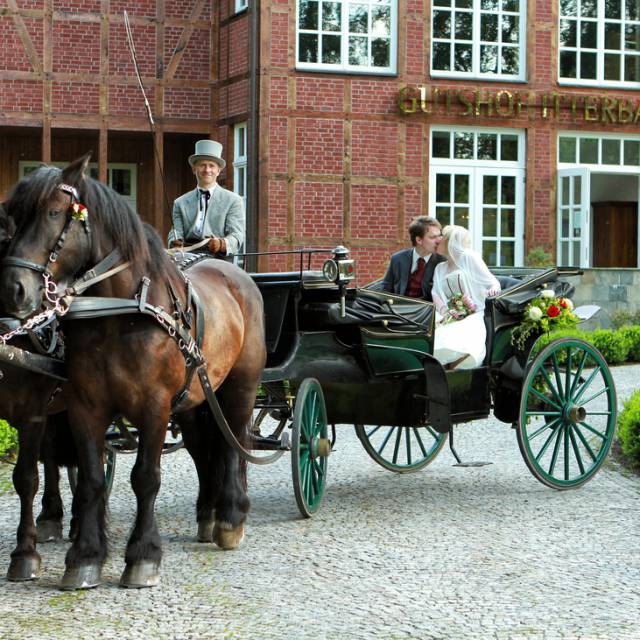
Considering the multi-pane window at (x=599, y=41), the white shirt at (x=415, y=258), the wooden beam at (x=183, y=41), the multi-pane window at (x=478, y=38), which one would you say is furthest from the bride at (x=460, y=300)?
the multi-pane window at (x=599, y=41)

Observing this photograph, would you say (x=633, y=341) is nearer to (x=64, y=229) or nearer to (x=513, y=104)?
(x=513, y=104)

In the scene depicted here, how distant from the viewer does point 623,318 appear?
60.6ft

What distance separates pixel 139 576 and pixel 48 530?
1.22 metres

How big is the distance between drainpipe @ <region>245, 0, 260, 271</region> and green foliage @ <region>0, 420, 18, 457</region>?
9.37m

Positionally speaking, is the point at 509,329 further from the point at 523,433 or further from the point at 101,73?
the point at 101,73

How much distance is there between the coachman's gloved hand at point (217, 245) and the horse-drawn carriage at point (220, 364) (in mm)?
319

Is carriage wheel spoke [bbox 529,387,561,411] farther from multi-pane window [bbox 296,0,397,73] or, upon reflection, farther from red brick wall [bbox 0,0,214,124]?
red brick wall [bbox 0,0,214,124]

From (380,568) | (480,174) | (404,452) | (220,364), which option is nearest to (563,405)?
(404,452)

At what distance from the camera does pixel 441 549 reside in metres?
6.29

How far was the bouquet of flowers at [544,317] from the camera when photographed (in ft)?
26.8

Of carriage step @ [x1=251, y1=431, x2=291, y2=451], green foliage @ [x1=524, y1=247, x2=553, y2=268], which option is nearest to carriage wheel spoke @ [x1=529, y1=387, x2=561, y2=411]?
carriage step @ [x1=251, y1=431, x2=291, y2=451]

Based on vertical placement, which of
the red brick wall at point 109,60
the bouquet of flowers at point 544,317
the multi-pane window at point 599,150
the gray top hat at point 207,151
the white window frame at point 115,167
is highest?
the red brick wall at point 109,60

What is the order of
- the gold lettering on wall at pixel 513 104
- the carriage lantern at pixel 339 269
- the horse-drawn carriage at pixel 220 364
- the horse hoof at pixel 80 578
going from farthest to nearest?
the gold lettering on wall at pixel 513 104, the carriage lantern at pixel 339 269, the horse hoof at pixel 80 578, the horse-drawn carriage at pixel 220 364

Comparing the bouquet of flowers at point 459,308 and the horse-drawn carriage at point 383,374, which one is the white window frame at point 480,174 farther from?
the bouquet of flowers at point 459,308
